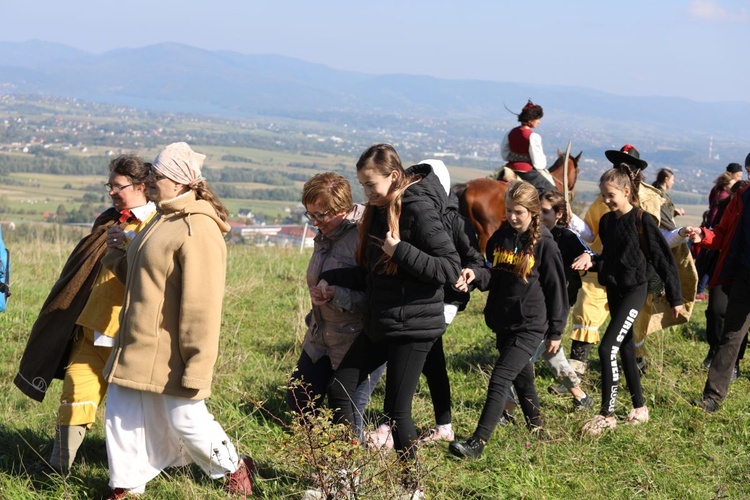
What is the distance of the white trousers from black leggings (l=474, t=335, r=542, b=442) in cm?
159

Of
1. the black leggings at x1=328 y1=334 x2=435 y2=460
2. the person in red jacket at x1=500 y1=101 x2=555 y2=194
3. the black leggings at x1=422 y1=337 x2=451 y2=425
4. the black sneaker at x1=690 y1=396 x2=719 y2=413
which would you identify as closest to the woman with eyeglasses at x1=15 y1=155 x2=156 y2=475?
the black leggings at x1=328 y1=334 x2=435 y2=460

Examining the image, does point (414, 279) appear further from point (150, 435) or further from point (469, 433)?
point (469, 433)

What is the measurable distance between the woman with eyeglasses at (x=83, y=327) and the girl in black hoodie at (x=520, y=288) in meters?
2.02

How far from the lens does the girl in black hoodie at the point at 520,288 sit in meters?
5.04

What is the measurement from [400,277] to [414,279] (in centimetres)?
7

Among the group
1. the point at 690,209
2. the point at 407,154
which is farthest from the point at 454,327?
the point at 407,154

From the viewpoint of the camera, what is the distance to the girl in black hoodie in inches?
198

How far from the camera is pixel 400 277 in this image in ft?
13.9

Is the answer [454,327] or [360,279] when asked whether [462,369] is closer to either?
[454,327]

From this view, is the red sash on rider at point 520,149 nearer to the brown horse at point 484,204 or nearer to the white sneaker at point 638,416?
the brown horse at point 484,204

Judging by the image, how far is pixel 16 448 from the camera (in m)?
4.86

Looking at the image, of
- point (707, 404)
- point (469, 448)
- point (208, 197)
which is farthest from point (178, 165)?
point (707, 404)

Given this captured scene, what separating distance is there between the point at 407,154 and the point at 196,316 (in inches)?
3541

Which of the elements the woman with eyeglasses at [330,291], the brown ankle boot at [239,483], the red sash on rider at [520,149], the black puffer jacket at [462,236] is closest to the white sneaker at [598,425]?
the black puffer jacket at [462,236]
